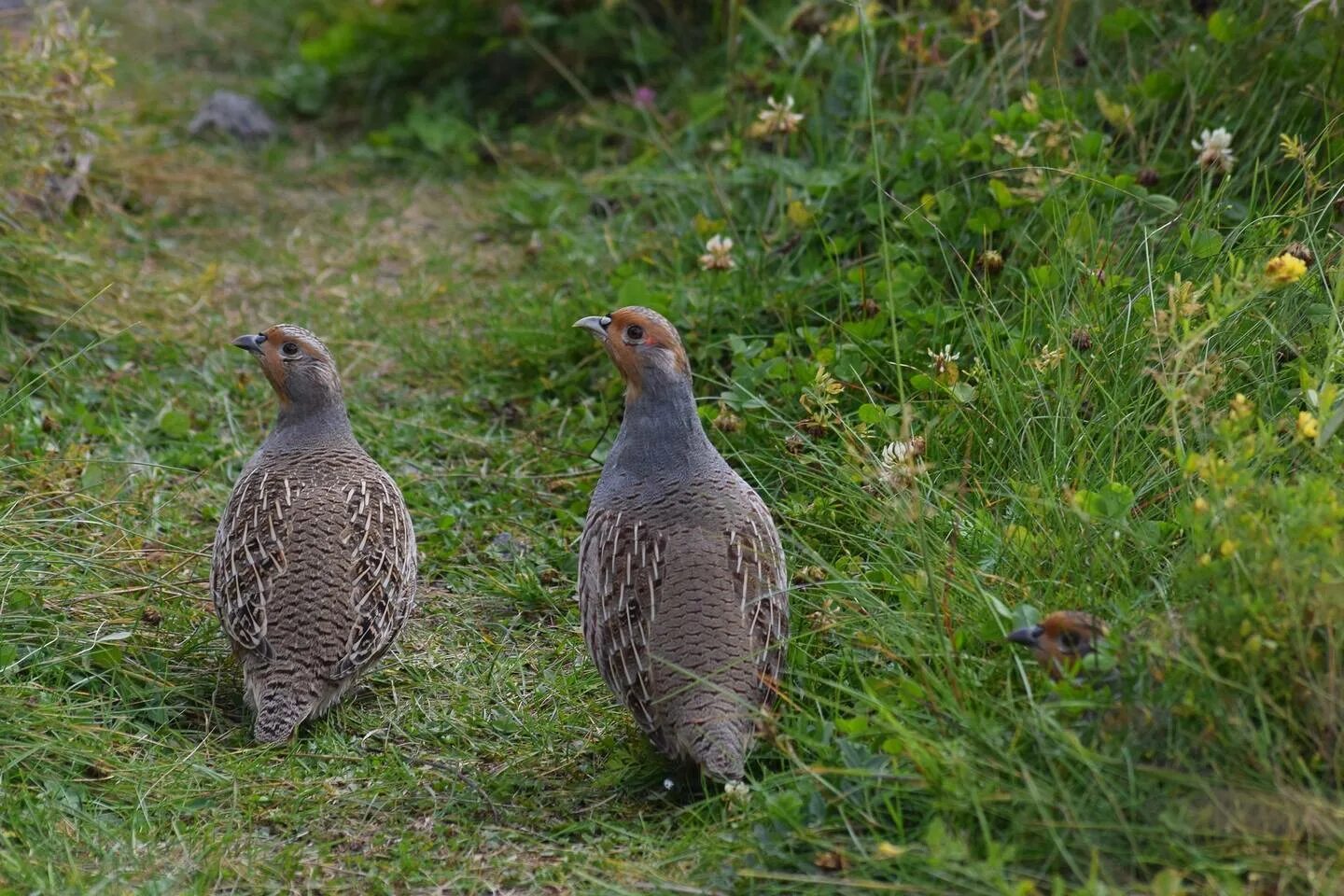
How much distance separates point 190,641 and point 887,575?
7.62 feet

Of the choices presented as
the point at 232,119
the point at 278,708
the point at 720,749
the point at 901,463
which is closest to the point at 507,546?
the point at 278,708

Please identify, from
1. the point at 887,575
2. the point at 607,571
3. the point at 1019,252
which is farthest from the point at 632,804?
the point at 1019,252

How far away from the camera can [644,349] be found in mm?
4867

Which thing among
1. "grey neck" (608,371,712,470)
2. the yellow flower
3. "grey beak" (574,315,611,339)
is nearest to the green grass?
the yellow flower

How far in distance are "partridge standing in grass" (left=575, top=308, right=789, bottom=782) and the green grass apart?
159mm

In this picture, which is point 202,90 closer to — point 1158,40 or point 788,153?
point 788,153

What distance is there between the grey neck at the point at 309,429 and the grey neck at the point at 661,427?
120cm

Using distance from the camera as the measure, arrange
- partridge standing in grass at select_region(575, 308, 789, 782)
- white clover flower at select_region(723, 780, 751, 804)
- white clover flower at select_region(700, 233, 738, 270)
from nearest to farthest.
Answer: white clover flower at select_region(723, 780, 751, 804), partridge standing in grass at select_region(575, 308, 789, 782), white clover flower at select_region(700, 233, 738, 270)

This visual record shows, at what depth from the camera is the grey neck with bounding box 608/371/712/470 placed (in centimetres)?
473

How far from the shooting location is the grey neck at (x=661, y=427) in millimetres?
4730

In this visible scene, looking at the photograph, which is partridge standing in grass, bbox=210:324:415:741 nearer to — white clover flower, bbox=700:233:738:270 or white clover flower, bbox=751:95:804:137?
white clover flower, bbox=700:233:738:270

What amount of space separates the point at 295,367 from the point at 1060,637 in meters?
2.98

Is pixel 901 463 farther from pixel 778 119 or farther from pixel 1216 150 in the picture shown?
pixel 778 119

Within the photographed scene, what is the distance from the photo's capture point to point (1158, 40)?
693 cm
